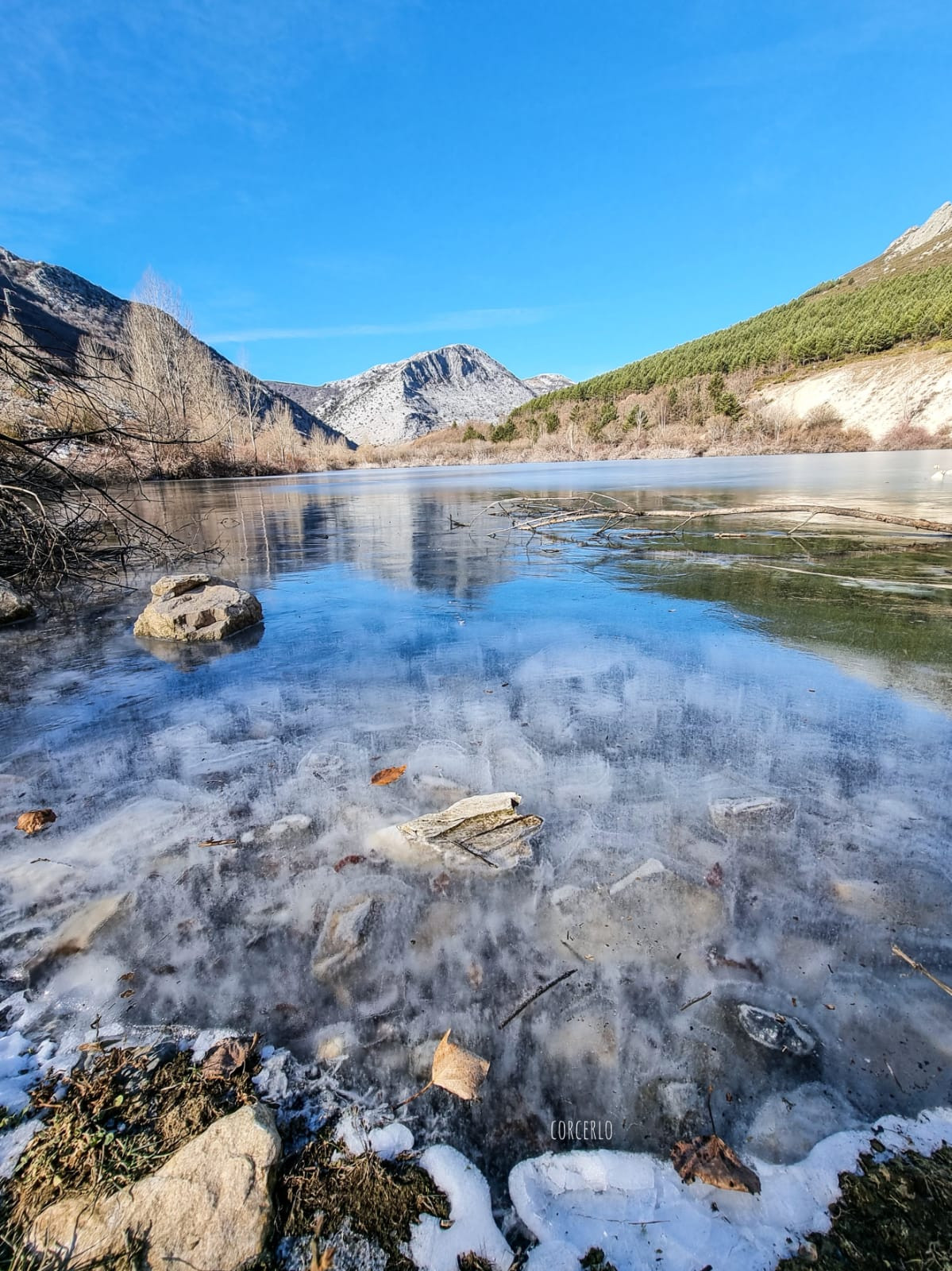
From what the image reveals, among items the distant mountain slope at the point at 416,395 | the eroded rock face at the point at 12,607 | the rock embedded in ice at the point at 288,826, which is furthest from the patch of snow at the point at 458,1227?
the distant mountain slope at the point at 416,395

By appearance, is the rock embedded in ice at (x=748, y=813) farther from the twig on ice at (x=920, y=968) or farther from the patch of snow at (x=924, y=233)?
the patch of snow at (x=924, y=233)

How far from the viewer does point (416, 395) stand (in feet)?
447

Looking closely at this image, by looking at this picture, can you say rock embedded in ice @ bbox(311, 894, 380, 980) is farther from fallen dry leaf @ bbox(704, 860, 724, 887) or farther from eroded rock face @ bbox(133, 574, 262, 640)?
eroded rock face @ bbox(133, 574, 262, 640)

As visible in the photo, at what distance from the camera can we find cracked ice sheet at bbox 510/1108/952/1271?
36.9 inches

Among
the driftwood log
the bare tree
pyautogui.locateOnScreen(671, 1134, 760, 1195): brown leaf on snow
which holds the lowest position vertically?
pyautogui.locateOnScreen(671, 1134, 760, 1195): brown leaf on snow

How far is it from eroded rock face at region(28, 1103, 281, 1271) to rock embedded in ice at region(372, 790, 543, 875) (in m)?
0.95

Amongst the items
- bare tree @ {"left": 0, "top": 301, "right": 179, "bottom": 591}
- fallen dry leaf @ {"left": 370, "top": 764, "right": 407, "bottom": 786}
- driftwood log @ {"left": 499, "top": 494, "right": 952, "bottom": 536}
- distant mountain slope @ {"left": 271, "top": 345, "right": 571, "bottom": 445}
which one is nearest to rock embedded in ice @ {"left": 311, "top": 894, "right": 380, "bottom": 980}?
fallen dry leaf @ {"left": 370, "top": 764, "right": 407, "bottom": 786}

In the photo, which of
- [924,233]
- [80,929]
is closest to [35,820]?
[80,929]

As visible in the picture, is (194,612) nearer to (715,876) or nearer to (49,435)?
(49,435)

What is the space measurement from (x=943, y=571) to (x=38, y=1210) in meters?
7.96

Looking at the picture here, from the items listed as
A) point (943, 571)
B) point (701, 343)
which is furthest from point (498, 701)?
point (701, 343)

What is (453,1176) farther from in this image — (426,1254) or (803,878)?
(803,878)

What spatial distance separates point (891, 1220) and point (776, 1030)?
36cm

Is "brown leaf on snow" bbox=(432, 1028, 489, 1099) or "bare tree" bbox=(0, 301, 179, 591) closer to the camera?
"brown leaf on snow" bbox=(432, 1028, 489, 1099)
